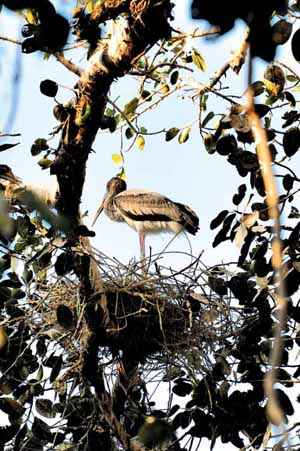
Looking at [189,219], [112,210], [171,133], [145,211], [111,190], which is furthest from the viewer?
[111,190]

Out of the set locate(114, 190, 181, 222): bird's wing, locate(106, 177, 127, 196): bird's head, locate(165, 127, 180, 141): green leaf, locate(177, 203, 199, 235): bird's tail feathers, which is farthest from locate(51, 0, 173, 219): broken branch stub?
locate(106, 177, 127, 196): bird's head

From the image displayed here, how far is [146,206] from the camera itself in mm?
8750

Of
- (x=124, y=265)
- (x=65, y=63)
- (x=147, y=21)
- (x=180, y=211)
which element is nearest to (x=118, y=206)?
(x=180, y=211)

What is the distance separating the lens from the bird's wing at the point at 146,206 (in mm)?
8648

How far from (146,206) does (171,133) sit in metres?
3.78

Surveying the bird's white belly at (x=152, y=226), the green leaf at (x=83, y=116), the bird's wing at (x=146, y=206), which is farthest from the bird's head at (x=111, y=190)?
the green leaf at (x=83, y=116)

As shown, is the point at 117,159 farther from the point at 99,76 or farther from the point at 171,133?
the point at 99,76

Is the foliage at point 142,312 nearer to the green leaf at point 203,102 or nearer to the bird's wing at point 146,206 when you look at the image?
the green leaf at point 203,102

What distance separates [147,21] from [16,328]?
2.02 meters

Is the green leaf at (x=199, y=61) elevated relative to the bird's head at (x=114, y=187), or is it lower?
lower

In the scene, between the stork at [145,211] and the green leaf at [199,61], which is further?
the stork at [145,211]

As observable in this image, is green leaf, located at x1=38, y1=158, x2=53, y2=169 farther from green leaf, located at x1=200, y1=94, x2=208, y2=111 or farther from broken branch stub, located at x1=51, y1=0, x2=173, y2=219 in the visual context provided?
green leaf, located at x1=200, y1=94, x2=208, y2=111

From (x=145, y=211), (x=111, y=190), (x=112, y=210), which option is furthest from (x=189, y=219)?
(x=111, y=190)

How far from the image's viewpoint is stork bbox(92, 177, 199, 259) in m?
8.55
